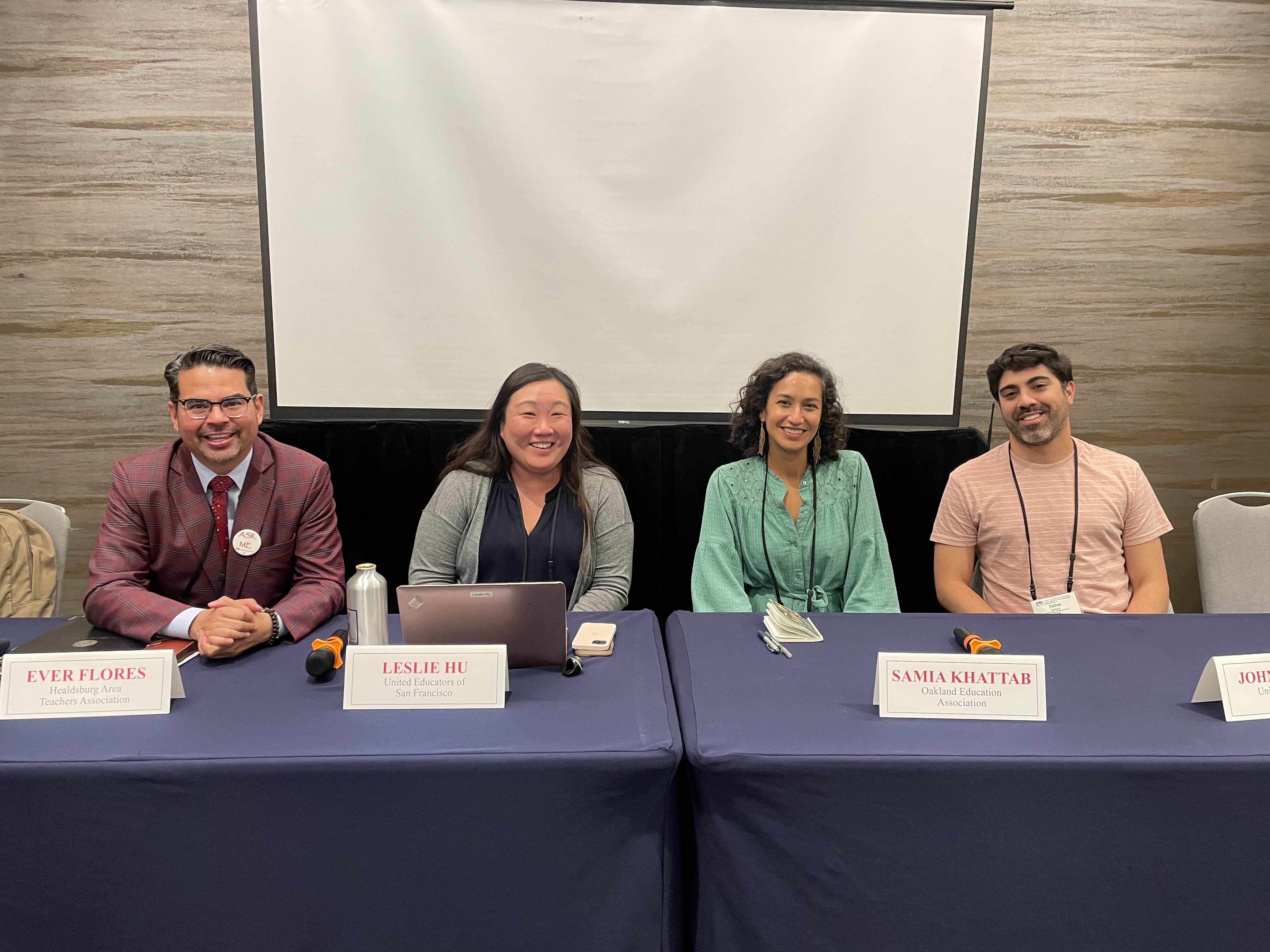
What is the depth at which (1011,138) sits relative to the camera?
9.18 feet

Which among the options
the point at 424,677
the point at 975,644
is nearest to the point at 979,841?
the point at 975,644

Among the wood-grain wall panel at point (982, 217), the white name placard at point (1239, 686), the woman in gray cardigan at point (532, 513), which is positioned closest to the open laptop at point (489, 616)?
the woman in gray cardigan at point (532, 513)

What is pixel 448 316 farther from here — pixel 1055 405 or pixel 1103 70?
pixel 1103 70

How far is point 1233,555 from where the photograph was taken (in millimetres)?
2131

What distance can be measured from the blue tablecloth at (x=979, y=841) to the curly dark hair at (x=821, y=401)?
1093 mm

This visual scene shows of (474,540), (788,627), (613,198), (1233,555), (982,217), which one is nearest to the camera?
(788,627)

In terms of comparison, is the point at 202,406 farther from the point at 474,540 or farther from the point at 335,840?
the point at 335,840

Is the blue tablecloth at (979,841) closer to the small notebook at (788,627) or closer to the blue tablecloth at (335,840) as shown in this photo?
the blue tablecloth at (335,840)

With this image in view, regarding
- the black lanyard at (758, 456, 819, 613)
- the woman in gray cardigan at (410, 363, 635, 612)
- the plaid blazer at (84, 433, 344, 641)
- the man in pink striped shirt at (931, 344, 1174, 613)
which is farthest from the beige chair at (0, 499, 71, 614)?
the man in pink striped shirt at (931, 344, 1174, 613)

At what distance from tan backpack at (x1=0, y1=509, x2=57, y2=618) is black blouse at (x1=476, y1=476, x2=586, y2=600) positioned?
3.44 feet

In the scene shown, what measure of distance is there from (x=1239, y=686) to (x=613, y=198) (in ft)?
7.46

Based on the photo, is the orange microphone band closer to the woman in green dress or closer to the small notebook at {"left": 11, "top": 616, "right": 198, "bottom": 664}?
the small notebook at {"left": 11, "top": 616, "right": 198, "bottom": 664}

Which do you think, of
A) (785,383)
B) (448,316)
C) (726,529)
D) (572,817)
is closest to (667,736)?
(572,817)

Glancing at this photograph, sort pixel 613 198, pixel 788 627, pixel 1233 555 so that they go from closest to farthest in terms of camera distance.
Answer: pixel 788 627 < pixel 1233 555 < pixel 613 198
